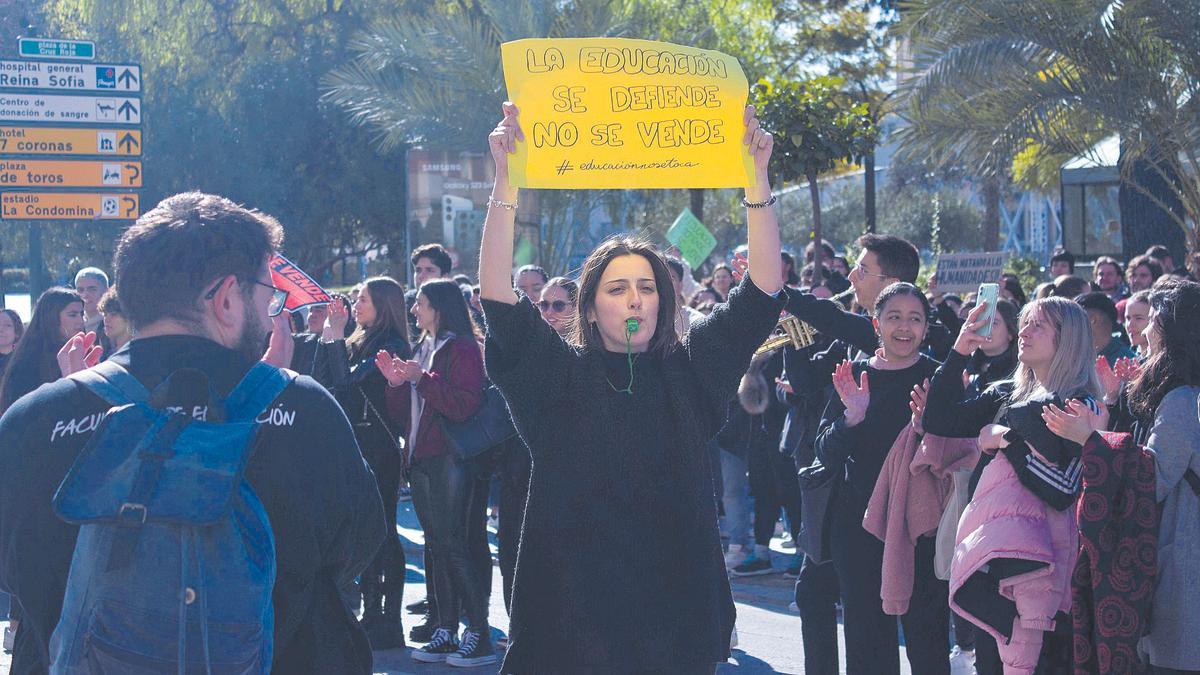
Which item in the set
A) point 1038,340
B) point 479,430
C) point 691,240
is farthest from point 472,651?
point 691,240

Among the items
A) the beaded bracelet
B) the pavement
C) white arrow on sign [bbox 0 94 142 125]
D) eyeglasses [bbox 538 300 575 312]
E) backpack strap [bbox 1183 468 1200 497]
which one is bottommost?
the pavement

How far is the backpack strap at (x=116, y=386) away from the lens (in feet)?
8.65

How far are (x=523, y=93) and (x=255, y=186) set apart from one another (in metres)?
23.5

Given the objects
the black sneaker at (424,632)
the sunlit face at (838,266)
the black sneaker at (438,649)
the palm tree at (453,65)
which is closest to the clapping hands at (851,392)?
the black sneaker at (438,649)

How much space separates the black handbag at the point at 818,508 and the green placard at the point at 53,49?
33.4 feet

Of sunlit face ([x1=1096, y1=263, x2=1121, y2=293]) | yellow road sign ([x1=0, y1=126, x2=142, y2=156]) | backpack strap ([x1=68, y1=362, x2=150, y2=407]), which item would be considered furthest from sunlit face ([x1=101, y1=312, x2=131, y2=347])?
sunlit face ([x1=1096, y1=263, x2=1121, y2=293])

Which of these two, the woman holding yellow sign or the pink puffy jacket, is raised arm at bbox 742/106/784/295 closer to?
the woman holding yellow sign

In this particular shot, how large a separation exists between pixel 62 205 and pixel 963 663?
425 inches

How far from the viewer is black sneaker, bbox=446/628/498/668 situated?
22.5ft

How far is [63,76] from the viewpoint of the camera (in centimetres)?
1317

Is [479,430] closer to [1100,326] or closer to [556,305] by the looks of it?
[556,305]

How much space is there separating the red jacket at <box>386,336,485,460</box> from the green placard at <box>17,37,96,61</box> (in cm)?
808

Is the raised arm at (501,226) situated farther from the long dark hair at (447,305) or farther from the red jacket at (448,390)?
the long dark hair at (447,305)

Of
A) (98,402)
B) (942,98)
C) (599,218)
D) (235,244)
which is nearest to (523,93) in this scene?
(235,244)
